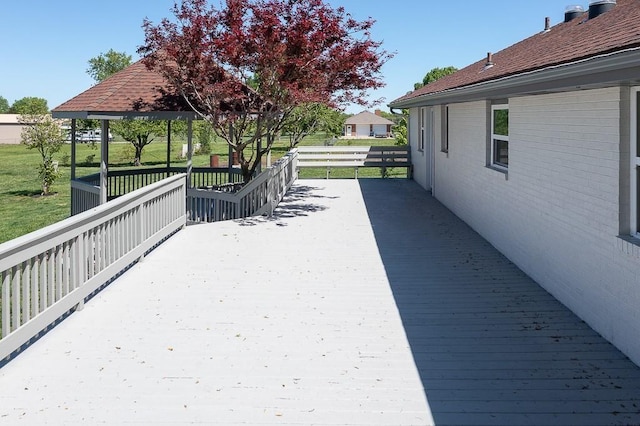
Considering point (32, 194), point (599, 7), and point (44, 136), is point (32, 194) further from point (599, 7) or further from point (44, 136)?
point (599, 7)

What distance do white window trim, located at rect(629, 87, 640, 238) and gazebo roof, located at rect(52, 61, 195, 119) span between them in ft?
29.9

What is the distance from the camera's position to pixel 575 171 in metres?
5.88

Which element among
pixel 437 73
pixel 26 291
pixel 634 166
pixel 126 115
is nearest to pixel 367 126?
pixel 437 73

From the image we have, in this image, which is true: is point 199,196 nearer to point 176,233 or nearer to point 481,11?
point 176,233

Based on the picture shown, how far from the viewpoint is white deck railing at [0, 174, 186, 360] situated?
4.37 m

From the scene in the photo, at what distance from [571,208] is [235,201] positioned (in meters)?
7.07

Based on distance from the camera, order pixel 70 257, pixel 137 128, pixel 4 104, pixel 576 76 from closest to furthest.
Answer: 1. pixel 576 76
2. pixel 70 257
3. pixel 137 128
4. pixel 4 104

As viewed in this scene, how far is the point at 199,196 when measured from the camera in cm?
1166

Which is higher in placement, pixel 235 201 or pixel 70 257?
pixel 235 201

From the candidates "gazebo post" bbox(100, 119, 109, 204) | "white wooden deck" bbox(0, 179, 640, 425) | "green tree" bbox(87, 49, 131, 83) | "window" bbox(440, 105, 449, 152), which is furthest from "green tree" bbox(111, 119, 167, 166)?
"green tree" bbox(87, 49, 131, 83)

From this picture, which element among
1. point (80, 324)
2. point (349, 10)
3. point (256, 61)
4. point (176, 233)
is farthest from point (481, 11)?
point (80, 324)

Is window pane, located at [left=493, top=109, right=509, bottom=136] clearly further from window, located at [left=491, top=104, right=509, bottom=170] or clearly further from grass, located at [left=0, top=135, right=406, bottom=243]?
grass, located at [left=0, top=135, right=406, bottom=243]

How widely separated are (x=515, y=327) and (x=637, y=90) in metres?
2.31

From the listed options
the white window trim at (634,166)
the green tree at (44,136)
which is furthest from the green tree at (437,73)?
the white window trim at (634,166)
